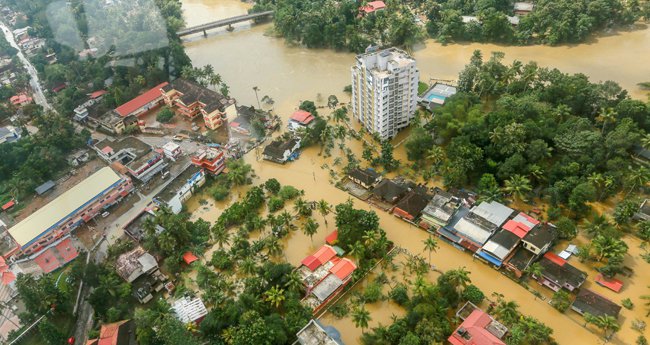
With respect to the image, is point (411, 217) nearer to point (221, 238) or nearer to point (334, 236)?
point (334, 236)

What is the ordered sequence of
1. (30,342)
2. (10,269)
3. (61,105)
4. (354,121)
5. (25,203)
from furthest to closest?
1. (61,105)
2. (354,121)
3. (25,203)
4. (10,269)
5. (30,342)

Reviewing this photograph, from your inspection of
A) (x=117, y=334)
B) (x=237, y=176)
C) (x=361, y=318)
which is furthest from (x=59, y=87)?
(x=361, y=318)

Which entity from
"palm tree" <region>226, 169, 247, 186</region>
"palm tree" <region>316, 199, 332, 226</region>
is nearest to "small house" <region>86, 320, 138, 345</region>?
"palm tree" <region>226, 169, 247, 186</region>

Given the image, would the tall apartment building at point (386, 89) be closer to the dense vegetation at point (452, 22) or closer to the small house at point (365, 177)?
the small house at point (365, 177)

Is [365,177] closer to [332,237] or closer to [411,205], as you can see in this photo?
[411,205]

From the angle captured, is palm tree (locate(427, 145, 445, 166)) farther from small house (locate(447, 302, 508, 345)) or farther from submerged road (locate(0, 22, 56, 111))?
submerged road (locate(0, 22, 56, 111))

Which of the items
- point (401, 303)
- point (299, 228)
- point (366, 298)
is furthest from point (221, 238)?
point (401, 303)

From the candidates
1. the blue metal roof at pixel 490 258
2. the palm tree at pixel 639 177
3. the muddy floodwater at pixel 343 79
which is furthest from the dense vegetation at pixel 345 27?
the blue metal roof at pixel 490 258
